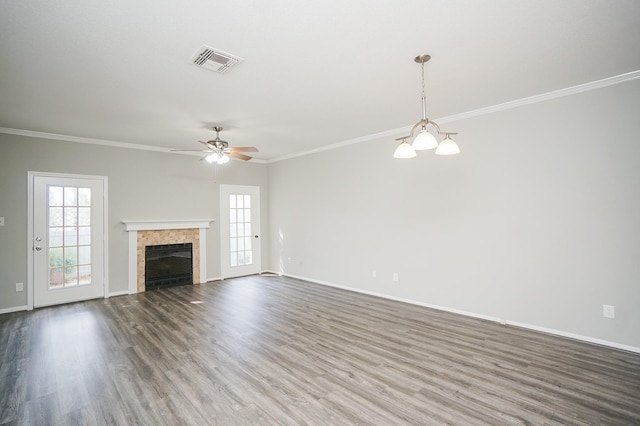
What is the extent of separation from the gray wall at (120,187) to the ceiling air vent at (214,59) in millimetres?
3993

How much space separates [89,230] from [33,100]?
2.60 metres

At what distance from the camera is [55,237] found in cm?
514

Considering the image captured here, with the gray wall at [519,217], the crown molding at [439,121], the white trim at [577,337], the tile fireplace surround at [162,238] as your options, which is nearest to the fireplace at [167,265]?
the tile fireplace surround at [162,238]

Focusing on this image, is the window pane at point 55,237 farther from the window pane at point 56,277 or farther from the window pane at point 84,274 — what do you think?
the window pane at point 84,274

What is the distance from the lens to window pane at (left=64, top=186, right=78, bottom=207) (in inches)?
208

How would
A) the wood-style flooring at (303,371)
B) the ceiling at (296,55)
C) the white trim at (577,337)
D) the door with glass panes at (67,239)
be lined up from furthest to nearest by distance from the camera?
the door with glass panes at (67,239) < the white trim at (577,337) < the wood-style flooring at (303,371) < the ceiling at (296,55)

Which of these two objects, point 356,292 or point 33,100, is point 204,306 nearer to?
point 356,292

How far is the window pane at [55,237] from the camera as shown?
5.11 metres

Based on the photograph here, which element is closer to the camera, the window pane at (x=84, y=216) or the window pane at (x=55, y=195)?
the window pane at (x=55, y=195)

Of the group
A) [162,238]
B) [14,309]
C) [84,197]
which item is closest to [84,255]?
[84,197]

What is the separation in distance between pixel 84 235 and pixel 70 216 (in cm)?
38

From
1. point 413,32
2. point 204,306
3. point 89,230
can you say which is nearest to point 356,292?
point 204,306

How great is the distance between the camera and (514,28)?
2.34m

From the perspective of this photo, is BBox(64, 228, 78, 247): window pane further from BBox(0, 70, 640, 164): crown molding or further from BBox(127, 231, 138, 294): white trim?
BBox(0, 70, 640, 164): crown molding
